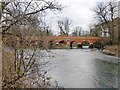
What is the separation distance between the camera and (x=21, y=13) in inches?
201

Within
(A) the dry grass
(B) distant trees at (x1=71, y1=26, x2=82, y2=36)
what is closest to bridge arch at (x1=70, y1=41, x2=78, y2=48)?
(B) distant trees at (x1=71, y1=26, x2=82, y2=36)

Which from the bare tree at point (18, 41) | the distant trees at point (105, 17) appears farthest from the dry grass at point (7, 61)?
the distant trees at point (105, 17)

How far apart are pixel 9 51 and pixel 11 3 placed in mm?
1081

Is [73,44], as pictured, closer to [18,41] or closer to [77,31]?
[77,31]

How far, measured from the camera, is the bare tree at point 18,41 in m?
4.69

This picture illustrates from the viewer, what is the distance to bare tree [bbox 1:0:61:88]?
4.69 m

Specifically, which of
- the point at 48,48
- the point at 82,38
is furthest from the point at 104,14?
the point at 48,48

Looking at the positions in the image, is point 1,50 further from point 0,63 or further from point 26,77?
point 26,77

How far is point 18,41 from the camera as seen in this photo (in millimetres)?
4730

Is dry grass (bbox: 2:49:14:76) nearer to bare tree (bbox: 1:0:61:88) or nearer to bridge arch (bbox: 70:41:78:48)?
bare tree (bbox: 1:0:61:88)

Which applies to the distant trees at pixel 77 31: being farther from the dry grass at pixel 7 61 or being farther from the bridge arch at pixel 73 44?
the dry grass at pixel 7 61

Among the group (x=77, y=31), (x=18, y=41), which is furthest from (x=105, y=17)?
(x=18, y=41)

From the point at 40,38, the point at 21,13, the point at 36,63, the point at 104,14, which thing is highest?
the point at 104,14

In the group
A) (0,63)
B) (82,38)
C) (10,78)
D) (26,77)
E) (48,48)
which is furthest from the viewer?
(82,38)
